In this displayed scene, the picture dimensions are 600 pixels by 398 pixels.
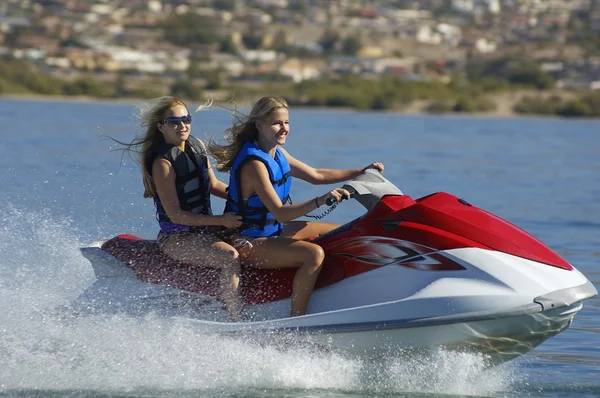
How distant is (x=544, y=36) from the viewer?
100938 millimetres

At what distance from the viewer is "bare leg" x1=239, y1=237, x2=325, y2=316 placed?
5.34 m

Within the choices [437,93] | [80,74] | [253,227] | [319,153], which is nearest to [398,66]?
[437,93]

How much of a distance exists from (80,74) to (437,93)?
2294 cm

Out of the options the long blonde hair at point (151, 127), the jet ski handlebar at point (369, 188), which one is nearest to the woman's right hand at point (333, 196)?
the jet ski handlebar at point (369, 188)

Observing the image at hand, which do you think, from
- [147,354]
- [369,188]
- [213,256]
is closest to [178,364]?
[147,354]

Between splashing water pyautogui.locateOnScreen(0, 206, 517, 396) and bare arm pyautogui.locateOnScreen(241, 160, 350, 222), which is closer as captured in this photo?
bare arm pyautogui.locateOnScreen(241, 160, 350, 222)

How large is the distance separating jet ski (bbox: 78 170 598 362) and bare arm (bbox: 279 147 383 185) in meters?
0.34

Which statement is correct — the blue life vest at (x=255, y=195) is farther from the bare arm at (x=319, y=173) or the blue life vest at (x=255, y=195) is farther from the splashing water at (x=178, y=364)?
the splashing water at (x=178, y=364)

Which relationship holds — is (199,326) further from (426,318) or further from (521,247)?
(521,247)

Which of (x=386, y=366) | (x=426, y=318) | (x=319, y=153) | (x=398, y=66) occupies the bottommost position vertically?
(x=398, y=66)

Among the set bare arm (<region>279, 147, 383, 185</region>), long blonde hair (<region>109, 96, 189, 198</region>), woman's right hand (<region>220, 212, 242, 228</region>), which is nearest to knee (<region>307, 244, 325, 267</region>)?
woman's right hand (<region>220, 212, 242, 228</region>)

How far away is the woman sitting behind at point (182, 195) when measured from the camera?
Answer: 5.41m

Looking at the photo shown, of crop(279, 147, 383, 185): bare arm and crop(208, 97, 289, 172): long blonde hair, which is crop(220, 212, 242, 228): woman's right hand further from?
crop(279, 147, 383, 185): bare arm

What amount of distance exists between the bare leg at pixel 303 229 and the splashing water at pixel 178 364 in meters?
0.68
